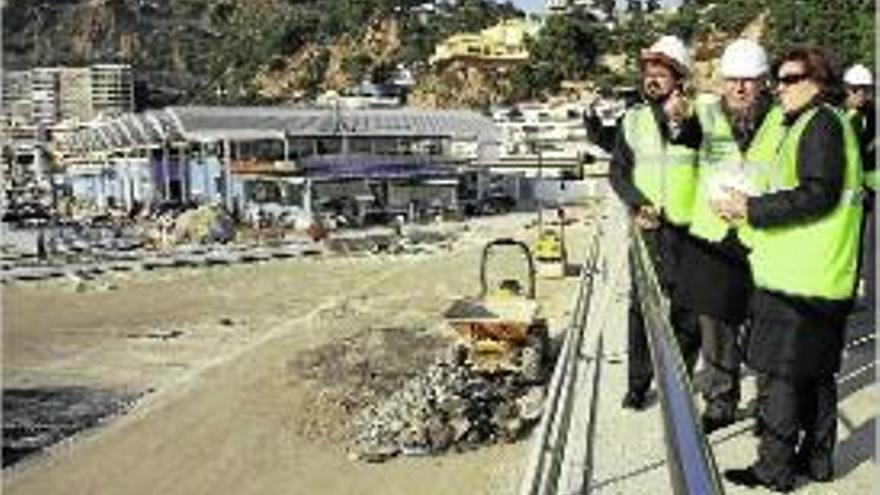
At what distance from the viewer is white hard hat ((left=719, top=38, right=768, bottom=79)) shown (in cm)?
567

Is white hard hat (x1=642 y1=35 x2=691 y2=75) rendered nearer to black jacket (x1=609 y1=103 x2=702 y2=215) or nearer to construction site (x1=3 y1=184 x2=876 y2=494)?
black jacket (x1=609 y1=103 x2=702 y2=215)

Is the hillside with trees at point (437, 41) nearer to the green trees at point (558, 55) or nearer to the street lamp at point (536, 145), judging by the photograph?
the green trees at point (558, 55)

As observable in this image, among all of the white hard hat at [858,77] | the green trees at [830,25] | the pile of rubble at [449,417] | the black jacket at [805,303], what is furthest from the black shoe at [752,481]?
the green trees at [830,25]

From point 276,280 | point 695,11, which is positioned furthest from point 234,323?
point 695,11

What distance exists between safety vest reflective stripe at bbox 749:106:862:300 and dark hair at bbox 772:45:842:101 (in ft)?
0.48

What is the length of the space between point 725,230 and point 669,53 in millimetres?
816

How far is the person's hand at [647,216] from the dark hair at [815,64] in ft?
5.22

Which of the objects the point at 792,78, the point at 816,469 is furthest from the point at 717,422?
the point at 792,78

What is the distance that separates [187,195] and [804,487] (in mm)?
64572

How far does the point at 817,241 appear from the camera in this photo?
5.28 m

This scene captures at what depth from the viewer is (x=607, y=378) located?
337 inches

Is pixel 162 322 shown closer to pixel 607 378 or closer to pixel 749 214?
pixel 607 378

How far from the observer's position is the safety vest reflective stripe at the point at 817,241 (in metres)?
5.21

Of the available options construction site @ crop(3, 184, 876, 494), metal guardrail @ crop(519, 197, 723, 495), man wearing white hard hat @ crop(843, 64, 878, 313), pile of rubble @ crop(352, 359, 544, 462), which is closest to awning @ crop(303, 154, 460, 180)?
construction site @ crop(3, 184, 876, 494)
